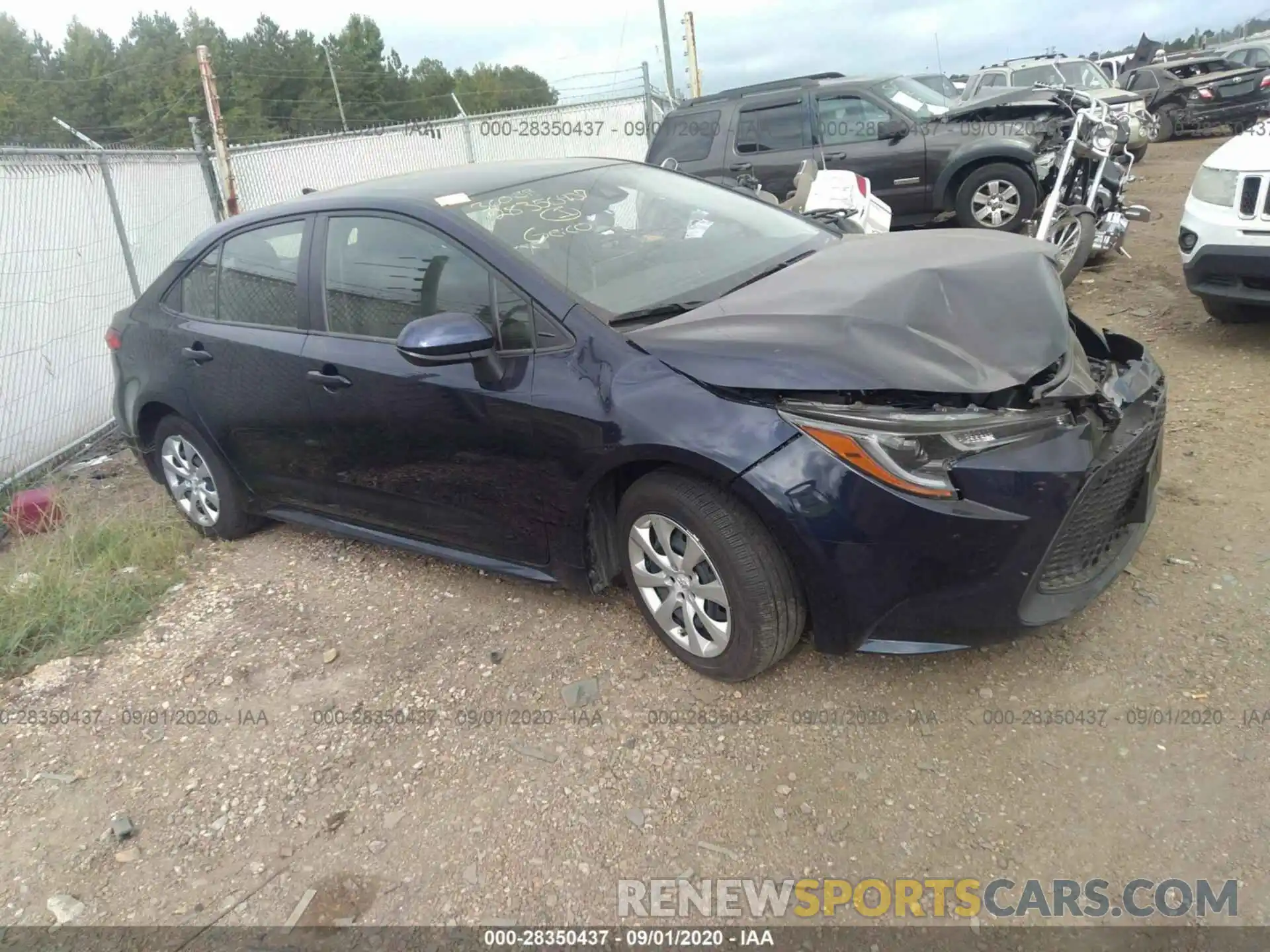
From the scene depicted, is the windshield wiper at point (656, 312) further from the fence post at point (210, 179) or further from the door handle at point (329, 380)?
the fence post at point (210, 179)

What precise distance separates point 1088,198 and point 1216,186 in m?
2.42

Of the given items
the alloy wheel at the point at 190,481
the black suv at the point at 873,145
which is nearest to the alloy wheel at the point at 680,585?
the alloy wheel at the point at 190,481

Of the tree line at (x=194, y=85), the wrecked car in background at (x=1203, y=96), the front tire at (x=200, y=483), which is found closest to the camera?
the front tire at (x=200, y=483)

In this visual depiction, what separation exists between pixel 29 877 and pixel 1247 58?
24621 mm

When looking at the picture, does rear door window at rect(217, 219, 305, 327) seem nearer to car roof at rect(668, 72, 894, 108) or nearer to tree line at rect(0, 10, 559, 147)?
car roof at rect(668, 72, 894, 108)

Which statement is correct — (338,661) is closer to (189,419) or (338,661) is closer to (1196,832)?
(189,419)

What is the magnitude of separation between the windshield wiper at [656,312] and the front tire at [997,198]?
6285 mm

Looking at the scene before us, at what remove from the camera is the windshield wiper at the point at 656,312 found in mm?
3014

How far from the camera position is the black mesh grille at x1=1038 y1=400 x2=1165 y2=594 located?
102 inches

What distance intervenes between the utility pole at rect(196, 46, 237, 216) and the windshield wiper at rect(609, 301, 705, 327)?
8.06 meters

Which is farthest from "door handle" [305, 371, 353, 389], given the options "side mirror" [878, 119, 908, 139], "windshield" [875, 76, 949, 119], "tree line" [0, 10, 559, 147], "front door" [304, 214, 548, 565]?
"tree line" [0, 10, 559, 147]

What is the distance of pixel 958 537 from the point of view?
8.20ft

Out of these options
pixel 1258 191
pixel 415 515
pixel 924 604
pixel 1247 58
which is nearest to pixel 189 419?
pixel 415 515

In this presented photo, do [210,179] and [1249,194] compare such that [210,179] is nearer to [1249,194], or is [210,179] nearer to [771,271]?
[771,271]
